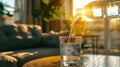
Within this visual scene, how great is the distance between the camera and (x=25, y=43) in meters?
3.65

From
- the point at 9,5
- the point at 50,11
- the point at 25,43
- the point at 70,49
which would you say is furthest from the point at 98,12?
the point at 50,11

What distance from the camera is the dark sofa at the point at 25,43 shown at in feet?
9.96

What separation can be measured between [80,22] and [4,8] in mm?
1776

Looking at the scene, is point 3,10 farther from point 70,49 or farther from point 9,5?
point 70,49

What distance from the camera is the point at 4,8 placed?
5.27 m

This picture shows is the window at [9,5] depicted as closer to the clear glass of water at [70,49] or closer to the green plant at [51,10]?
the green plant at [51,10]

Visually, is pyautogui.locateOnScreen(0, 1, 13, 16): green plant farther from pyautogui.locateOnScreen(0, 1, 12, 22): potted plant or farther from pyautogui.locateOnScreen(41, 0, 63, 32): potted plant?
pyautogui.locateOnScreen(41, 0, 63, 32): potted plant

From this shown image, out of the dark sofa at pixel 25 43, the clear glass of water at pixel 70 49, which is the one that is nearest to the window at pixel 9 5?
the dark sofa at pixel 25 43

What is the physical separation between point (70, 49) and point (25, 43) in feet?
7.50

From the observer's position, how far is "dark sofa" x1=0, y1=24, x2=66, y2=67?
9.96 feet

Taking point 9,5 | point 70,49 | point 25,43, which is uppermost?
point 9,5

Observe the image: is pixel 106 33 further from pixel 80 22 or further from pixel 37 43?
pixel 37 43

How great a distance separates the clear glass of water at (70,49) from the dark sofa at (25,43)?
4.68ft

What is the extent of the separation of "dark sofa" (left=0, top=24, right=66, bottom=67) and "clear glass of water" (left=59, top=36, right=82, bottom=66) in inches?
56.1
